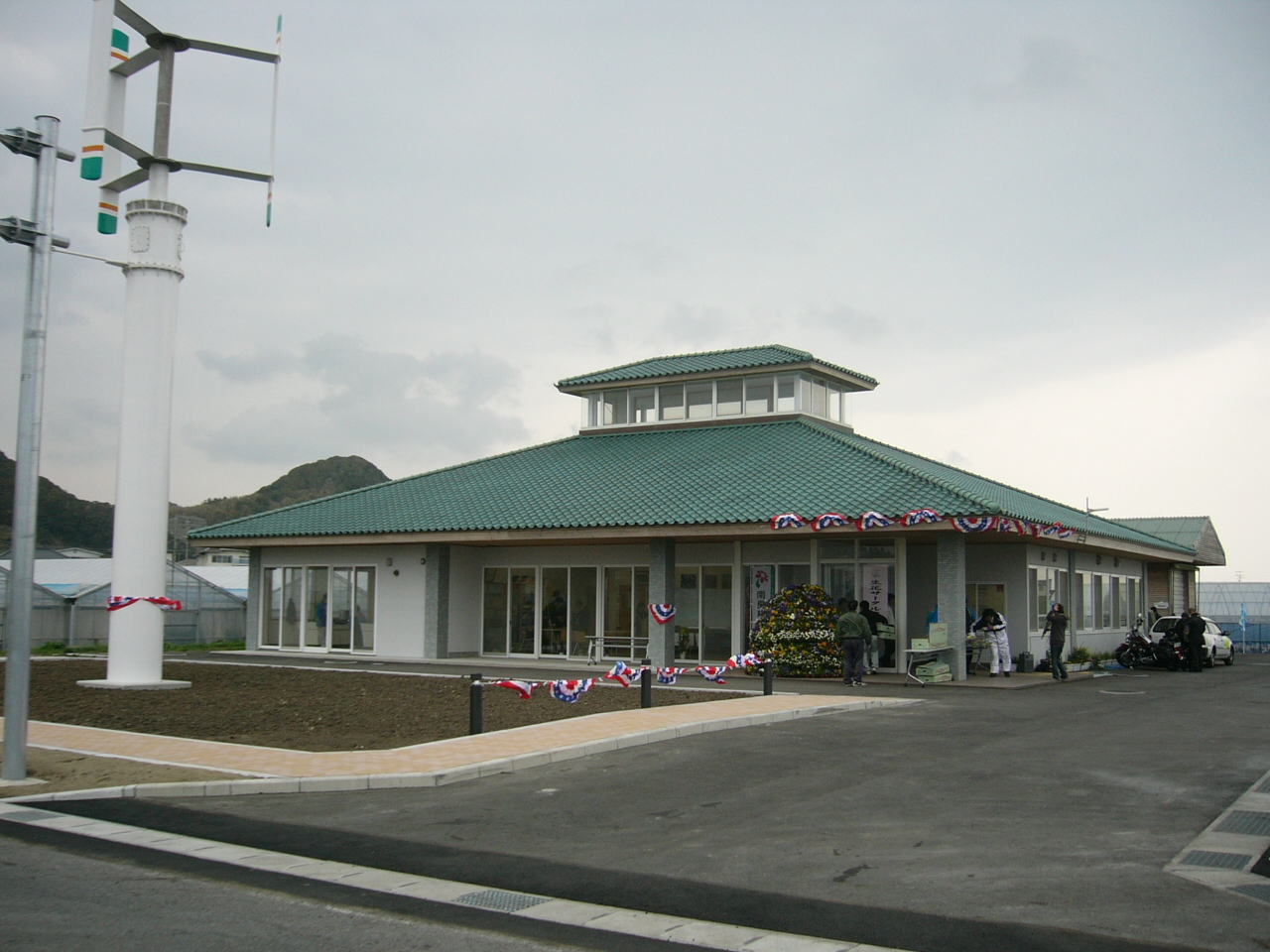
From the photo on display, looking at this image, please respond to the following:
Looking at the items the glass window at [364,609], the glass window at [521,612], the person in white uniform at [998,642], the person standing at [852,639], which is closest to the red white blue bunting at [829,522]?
the person standing at [852,639]

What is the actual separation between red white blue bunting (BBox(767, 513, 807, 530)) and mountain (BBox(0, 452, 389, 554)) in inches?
1202

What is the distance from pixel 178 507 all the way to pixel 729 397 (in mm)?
83580

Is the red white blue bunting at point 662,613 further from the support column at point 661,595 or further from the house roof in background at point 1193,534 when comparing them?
the house roof in background at point 1193,534

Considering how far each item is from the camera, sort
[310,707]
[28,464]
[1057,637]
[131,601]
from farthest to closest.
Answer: [1057,637] < [131,601] < [310,707] < [28,464]

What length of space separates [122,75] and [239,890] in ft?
56.1

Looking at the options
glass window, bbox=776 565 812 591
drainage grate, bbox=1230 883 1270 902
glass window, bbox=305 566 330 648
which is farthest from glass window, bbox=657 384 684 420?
drainage grate, bbox=1230 883 1270 902

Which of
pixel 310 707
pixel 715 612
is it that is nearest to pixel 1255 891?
pixel 310 707

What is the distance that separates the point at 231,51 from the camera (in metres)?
20.5

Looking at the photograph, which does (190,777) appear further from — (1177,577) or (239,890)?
(1177,577)

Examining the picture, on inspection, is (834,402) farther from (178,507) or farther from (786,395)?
(178,507)

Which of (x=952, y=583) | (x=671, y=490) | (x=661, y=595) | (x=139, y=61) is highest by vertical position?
(x=139, y=61)

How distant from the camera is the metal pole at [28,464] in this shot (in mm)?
11039

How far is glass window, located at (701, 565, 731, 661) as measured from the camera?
2627cm

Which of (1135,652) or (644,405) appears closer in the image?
(1135,652)
